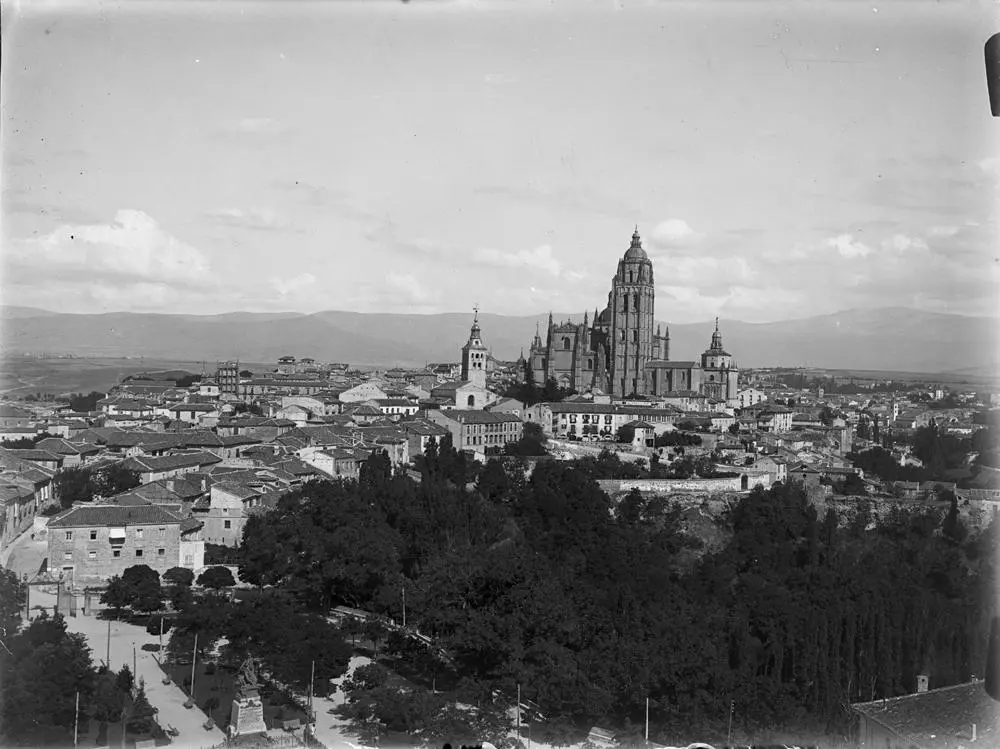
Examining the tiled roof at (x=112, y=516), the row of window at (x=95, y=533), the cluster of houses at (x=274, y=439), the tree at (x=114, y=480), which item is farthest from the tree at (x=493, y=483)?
the row of window at (x=95, y=533)

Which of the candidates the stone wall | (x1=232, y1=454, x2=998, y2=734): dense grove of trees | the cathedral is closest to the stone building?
(x1=232, y1=454, x2=998, y2=734): dense grove of trees

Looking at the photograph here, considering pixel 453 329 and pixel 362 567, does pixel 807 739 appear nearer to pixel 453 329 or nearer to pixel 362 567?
pixel 362 567

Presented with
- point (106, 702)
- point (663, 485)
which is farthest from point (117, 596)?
point (663, 485)

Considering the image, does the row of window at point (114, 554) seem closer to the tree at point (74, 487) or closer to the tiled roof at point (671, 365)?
the tree at point (74, 487)

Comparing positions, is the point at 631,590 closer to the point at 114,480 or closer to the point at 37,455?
the point at 114,480

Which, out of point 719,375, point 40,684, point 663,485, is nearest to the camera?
point 40,684

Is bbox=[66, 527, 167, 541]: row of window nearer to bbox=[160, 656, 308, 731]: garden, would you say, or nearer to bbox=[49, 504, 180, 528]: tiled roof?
bbox=[49, 504, 180, 528]: tiled roof
